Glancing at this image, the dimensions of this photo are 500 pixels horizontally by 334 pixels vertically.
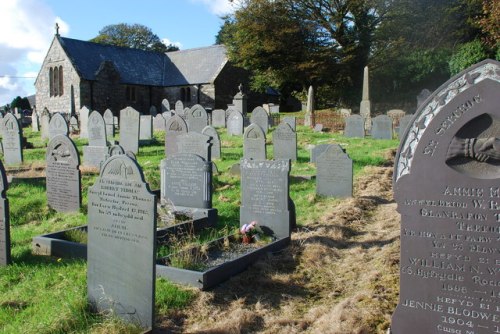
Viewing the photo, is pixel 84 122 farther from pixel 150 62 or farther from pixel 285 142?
pixel 150 62

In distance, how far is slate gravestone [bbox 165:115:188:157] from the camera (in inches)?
590

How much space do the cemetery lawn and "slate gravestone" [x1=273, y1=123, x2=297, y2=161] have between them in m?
4.99

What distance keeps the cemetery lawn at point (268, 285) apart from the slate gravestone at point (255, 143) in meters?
3.77

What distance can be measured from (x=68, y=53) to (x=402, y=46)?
25255mm

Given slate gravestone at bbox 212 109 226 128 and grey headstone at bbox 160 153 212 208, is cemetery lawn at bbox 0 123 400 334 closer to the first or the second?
grey headstone at bbox 160 153 212 208

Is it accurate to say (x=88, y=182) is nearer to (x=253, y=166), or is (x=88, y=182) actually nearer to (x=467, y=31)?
(x=253, y=166)

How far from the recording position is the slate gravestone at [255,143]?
1385 centimetres

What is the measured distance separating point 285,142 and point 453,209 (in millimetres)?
11378

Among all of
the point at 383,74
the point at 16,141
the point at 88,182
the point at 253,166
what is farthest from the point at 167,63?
the point at 253,166

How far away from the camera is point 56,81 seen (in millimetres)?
39688

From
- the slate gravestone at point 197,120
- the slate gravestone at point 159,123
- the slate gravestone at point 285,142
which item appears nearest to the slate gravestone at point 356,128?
the slate gravestone at point 197,120

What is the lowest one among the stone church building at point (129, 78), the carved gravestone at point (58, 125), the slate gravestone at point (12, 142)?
the slate gravestone at point (12, 142)

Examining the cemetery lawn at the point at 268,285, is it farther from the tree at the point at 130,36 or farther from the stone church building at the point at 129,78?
the tree at the point at 130,36

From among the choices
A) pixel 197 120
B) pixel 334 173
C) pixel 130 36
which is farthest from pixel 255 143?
pixel 130 36
